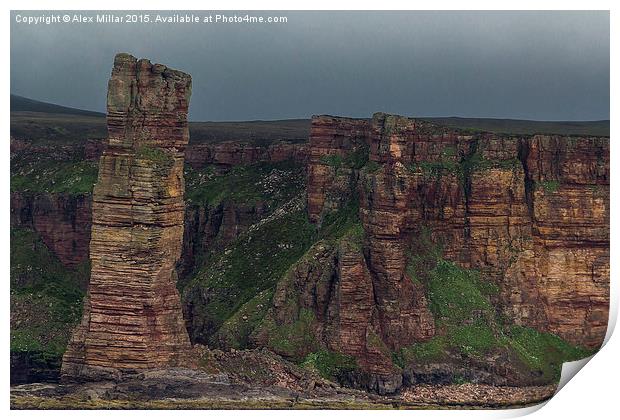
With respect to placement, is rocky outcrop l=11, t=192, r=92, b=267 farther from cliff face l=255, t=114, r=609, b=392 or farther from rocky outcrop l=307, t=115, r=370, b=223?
cliff face l=255, t=114, r=609, b=392

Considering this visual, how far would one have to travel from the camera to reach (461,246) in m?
61.2

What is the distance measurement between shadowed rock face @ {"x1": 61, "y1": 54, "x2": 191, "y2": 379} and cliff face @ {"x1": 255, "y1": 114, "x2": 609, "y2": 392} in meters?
5.43

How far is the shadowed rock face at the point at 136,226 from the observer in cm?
5334

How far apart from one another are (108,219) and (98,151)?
1779cm

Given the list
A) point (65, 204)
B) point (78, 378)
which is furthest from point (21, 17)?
point (65, 204)

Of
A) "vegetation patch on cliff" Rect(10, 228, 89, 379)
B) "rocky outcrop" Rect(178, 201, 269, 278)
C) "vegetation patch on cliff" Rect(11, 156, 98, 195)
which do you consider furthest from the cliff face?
"vegetation patch on cliff" Rect(11, 156, 98, 195)

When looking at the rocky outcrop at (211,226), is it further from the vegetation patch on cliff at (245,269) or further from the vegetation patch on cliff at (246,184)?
the vegetation patch on cliff at (245,269)

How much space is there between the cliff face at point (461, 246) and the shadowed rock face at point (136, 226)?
5430 millimetres

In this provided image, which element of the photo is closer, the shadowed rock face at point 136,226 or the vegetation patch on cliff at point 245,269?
the shadowed rock face at point 136,226

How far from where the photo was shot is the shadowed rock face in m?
53.3

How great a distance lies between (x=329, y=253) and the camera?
59531 mm

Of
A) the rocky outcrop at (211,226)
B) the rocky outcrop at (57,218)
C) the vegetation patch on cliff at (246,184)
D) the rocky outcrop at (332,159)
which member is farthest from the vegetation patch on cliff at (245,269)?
the rocky outcrop at (57,218)

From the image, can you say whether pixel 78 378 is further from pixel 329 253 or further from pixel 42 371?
pixel 329 253

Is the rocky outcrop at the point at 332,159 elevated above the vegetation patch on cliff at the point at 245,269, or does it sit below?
above
